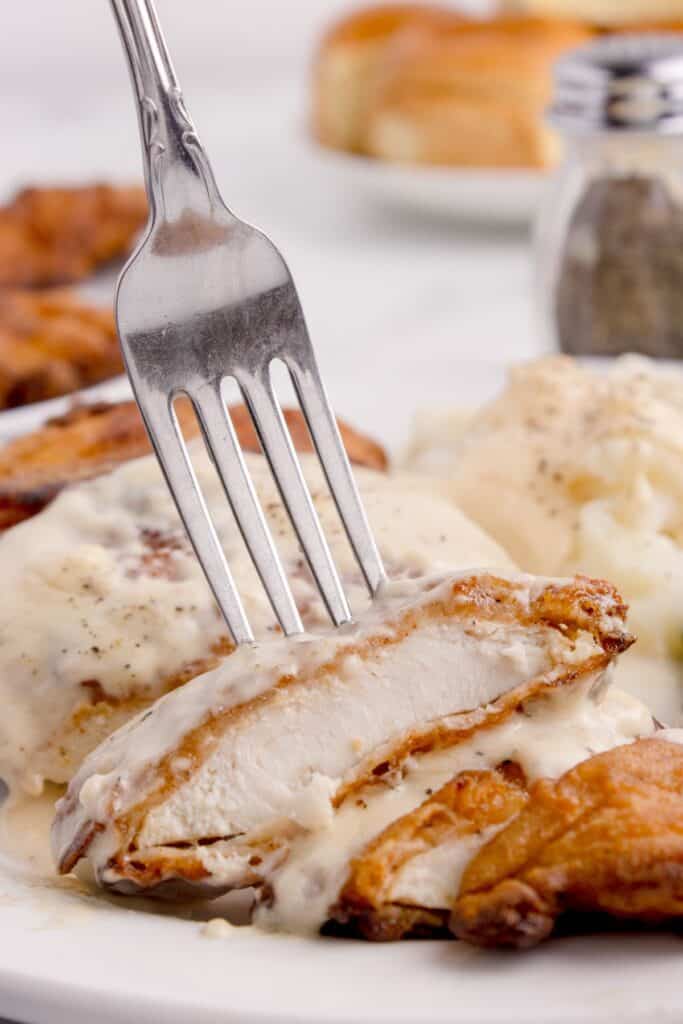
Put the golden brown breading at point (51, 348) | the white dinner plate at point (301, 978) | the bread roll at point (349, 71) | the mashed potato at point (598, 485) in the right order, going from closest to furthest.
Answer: the white dinner plate at point (301, 978) → the mashed potato at point (598, 485) → the golden brown breading at point (51, 348) → the bread roll at point (349, 71)

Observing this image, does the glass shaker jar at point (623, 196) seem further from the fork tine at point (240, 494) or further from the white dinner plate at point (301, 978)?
the white dinner plate at point (301, 978)

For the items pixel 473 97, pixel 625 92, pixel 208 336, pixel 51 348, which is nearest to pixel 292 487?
pixel 208 336

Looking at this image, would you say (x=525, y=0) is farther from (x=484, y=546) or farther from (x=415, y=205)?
(x=484, y=546)

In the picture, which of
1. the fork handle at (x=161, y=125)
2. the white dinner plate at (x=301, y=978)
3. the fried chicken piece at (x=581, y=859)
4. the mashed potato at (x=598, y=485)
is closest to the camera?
the white dinner plate at (x=301, y=978)

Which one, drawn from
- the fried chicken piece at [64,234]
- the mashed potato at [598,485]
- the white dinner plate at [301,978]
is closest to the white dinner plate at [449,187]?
the fried chicken piece at [64,234]

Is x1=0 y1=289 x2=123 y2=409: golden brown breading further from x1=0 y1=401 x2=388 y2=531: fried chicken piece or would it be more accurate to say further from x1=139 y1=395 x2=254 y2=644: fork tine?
x1=139 y1=395 x2=254 y2=644: fork tine

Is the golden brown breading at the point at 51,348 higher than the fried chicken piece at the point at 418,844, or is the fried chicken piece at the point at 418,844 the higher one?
the fried chicken piece at the point at 418,844

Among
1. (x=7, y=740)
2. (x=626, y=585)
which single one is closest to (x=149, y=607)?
(x=7, y=740)
